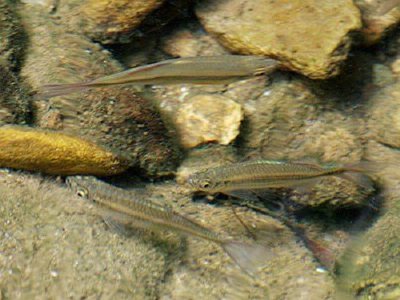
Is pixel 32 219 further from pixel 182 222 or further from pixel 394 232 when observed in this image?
pixel 394 232

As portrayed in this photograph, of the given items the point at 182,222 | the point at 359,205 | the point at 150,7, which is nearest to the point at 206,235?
the point at 182,222

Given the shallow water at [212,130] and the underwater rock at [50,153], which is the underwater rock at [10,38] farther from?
the underwater rock at [50,153]

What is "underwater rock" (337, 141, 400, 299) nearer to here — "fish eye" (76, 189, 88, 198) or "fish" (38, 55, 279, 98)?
"fish" (38, 55, 279, 98)

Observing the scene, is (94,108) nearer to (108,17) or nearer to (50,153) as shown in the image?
(50,153)

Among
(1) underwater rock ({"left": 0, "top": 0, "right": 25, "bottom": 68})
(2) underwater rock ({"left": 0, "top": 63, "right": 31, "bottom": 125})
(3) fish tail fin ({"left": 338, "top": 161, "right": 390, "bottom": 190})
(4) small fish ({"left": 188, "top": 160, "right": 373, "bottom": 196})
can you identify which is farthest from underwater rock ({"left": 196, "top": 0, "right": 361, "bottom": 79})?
(2) underwater rock ({"left": 0, "top": 63, "right": 31, "bottom": 125})

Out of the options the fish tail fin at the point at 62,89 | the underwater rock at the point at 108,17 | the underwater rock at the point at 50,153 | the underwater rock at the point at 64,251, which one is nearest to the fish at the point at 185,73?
the fish tail fin at the point at 62,89

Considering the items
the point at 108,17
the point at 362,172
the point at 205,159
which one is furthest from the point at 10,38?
the point at 362,172
